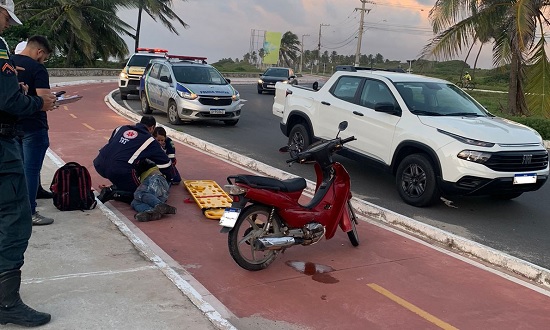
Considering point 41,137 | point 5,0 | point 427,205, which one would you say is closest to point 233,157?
point 427,205

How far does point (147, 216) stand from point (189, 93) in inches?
337

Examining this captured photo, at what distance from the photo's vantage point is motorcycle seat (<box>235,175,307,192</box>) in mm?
4906

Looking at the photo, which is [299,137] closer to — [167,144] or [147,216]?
[167,144]

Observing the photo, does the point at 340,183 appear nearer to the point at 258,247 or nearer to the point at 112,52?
the point at 258,247

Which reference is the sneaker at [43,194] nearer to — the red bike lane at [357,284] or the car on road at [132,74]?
the red bike lane at [357,284]

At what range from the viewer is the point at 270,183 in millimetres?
5062

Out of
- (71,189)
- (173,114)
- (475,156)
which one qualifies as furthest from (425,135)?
(173,114)


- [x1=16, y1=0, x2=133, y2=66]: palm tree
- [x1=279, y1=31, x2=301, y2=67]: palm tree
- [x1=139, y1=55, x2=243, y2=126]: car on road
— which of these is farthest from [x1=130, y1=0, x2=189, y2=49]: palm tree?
[x1=279, y1=31, x2=301, y2=67]: palm tree

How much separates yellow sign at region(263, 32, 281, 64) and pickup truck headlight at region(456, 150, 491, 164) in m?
65.4

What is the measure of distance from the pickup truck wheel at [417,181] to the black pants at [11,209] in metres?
5.44

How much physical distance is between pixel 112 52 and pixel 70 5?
18.4ft

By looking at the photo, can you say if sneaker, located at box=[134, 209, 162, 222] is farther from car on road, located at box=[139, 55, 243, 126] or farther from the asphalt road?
car on road, located at box=[139, 55, 243, 126]

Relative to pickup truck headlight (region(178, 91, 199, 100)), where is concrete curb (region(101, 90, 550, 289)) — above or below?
below

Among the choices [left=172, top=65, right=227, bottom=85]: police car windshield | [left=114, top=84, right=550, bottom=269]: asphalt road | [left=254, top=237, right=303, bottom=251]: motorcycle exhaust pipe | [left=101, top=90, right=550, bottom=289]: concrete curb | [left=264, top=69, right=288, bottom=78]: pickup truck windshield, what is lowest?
[left=114, top=84, right=550, bottom=269]: asphalt road
